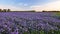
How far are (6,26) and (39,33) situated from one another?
2.80 ft

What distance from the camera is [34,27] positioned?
13.6 feet

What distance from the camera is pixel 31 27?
4059 mm

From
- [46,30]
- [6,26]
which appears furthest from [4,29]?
[46,30]

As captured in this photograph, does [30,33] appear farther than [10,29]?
Yes

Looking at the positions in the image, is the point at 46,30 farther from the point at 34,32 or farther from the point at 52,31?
the point at 34,32

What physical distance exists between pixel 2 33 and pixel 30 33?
772mm

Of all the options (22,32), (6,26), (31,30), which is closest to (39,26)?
(31,30)

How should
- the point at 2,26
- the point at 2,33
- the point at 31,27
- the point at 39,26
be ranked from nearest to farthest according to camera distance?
the point at 2,33 → the point at 2,26 → the point at 31,27 → the point at 39,26

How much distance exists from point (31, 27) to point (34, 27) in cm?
12

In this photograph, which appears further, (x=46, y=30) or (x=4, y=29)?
(x=46, y=30)

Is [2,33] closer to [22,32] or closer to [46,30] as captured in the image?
[22,32]

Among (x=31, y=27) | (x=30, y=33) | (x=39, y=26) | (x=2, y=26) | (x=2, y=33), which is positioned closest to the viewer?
(x=2, y=33)

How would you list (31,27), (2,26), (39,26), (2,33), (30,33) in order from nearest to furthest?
(2,33) < (2,26) < (30,33) < (31,27) < (39,26)

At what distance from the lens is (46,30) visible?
425cm
